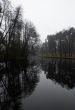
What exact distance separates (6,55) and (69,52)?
133 ft

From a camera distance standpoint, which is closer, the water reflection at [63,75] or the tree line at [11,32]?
the water reflection at [63,75]

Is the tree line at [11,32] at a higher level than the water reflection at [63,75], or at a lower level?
higher

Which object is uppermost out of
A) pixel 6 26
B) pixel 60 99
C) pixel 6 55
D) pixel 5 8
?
pixel 5 8

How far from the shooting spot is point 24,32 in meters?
53.5

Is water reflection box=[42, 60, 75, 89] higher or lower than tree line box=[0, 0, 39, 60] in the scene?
lower

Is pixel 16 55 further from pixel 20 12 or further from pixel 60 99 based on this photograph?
pixel 60 99

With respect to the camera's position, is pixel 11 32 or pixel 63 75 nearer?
pixel 63 75

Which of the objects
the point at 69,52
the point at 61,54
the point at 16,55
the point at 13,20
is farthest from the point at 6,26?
the point at 61,54

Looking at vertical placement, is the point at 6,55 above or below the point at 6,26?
below

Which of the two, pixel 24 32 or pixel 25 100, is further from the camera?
pixel 24 32

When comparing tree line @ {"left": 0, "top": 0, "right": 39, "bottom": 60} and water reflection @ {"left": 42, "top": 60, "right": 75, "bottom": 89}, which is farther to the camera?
tree line @ {"left": 0, "top": 0, "right": 39, "bottom": 60}

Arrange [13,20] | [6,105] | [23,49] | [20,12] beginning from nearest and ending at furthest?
[6,105], [13,20], [20,12], [23,49]

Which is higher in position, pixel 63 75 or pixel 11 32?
pixel 11 32

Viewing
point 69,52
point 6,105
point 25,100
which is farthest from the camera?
point 69,52
